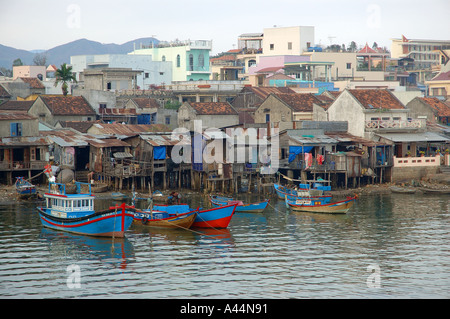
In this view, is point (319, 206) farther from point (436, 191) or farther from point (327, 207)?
point (436, 191)

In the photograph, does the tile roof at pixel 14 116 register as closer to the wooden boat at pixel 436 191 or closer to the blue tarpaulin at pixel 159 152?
the blue tarpaulin at pixel 159 152

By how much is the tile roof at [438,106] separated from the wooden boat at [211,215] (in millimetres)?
39464

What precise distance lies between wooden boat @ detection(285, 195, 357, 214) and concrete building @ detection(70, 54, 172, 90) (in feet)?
163

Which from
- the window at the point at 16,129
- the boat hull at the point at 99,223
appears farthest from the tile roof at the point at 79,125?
the boat hull at the point at 99,223

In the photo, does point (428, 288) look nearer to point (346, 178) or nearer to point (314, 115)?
point (346, 178)

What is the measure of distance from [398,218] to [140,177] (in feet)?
71.7

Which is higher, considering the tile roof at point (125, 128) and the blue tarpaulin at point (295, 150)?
the tile roof at point (125, 128)

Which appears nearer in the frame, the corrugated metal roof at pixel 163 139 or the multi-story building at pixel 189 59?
the corrugated metal roof at pixel 163 139

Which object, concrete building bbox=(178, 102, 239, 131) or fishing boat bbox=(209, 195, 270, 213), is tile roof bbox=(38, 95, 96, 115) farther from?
fishing boat bbox=(209, 195, 270, 213)

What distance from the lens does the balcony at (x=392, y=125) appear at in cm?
6197

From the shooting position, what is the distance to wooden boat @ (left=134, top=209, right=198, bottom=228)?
41.7m

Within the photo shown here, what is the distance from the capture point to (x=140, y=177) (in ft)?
189

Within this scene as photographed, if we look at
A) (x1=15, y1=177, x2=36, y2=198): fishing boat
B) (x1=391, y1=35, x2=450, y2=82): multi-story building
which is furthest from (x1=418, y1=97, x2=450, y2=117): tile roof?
(x1=391, y1=35, x2=450, y2=82): multi-story building

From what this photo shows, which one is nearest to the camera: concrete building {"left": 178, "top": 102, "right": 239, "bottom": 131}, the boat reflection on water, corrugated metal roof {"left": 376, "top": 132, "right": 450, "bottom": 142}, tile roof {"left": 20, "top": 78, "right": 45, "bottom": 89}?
the boat reflection on water
